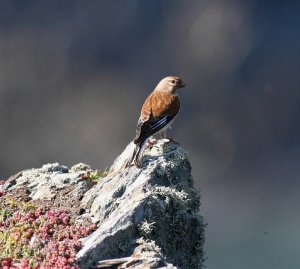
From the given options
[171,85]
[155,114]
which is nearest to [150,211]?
[155,114]

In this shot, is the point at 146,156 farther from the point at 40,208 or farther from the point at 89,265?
the point at 89,265

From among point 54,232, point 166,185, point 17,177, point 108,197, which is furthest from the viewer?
point 17,177

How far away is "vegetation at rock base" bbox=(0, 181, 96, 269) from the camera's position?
9.31m

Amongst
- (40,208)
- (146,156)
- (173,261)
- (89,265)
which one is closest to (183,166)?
(146,156)

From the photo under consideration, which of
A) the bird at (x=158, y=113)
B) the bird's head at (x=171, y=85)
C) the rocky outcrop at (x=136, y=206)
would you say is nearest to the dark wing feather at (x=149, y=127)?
the bird at (x=158, y=113)

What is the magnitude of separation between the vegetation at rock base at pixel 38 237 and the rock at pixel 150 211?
0.24m

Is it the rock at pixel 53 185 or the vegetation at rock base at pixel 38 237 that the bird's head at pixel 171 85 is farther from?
the vegetation at rock base at pixel 38 237

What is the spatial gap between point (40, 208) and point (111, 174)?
133 centimetres

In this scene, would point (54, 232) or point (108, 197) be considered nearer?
point (54, 232)

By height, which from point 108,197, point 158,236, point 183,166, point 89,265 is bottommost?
point 89,265

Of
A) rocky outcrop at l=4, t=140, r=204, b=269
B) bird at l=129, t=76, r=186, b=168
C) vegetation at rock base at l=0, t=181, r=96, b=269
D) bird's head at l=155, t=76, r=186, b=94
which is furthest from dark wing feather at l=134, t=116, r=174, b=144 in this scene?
vegetation at rock base at l=0, t=181, r=96, b=269

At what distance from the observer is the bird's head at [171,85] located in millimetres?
13633

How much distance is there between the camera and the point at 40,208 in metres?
11.3

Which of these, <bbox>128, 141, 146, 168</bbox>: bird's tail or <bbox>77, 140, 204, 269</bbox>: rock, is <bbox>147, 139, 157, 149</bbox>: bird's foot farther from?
<bbox>128, 141, 146, 168</bbox>: bird's tail
